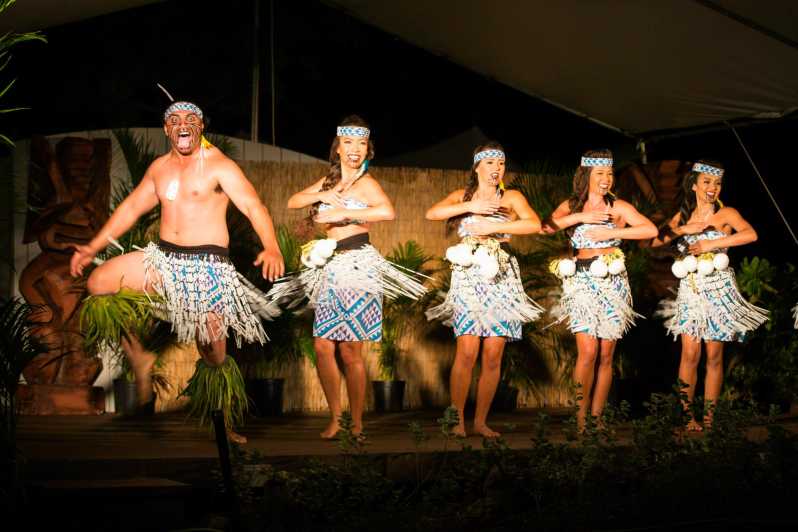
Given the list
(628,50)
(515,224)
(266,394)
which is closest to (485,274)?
(515,224)

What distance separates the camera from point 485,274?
5.22m

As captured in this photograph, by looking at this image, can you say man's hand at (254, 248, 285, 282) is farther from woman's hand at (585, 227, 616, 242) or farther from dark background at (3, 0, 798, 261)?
dark background at (3, 0, 798, 261)

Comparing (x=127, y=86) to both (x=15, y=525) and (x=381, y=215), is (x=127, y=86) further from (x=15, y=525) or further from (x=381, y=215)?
(x=15, y=525)

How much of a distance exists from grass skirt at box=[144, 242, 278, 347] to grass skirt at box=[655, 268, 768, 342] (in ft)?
7.96

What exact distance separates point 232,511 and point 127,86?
1343 centimetres

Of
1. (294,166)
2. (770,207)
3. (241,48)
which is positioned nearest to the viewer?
(294,166)

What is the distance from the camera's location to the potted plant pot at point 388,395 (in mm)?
6805

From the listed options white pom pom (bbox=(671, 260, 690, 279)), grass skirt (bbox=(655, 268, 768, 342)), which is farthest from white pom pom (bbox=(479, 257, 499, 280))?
grass skirt (bbox=(655, 268, 768, 342))

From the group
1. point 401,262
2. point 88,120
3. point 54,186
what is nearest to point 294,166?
point 401,262

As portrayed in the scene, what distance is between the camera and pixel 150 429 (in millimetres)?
5480

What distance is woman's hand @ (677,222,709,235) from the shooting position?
5.87 metres

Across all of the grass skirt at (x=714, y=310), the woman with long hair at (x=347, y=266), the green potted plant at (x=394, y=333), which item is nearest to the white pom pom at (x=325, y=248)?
the woman with long hair at (x=347, y=266)

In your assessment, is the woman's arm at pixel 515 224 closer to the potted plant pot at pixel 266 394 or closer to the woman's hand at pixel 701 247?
the woman's hand at pixel 701 247

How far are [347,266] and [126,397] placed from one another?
1.97 metres
